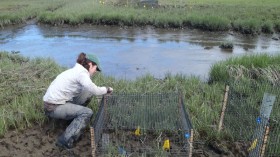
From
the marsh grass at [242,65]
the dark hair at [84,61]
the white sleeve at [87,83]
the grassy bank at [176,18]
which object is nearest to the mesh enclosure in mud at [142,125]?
the white sleeve at [87,83]

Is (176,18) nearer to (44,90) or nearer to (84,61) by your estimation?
(44,90)

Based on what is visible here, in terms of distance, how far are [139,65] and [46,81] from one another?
3716 mm

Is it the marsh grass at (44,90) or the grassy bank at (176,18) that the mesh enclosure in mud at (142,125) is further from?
the grassy bank at (176,18)

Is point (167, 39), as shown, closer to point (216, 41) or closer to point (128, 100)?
point (216, 41)

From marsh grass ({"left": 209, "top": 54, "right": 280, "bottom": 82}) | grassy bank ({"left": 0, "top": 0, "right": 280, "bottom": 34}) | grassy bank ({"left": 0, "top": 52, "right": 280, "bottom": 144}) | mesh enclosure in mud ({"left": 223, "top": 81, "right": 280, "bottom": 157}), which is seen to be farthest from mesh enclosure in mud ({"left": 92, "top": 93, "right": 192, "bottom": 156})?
grassy bank ({"left": 0, "top": 0, "right": 280, "bottom": 34})

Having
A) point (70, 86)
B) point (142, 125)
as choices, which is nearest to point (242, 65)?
point (142, 125)

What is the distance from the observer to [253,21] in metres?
13.4

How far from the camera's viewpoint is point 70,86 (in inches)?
172

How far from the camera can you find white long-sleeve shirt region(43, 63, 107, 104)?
425cm

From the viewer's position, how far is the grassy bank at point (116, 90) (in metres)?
4.73

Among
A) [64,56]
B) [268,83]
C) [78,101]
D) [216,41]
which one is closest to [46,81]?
[78,101]

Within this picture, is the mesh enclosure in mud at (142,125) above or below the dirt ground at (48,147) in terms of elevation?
above

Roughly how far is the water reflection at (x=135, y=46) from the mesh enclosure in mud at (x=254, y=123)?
371cm

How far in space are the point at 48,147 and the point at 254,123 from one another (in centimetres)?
256
